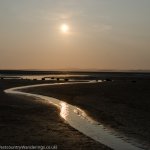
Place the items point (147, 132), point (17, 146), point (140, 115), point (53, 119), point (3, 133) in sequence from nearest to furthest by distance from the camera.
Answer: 1. point (17, 146)
2. point (3, 133)
3. point (147, 132)
4. point (53, 119)
5. point (140, 115)

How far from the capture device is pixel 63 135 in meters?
18.1

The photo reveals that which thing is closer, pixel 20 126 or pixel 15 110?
pixel 20 126

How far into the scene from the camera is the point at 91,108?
30.6 m

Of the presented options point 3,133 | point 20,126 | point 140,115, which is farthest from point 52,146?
point 140,115

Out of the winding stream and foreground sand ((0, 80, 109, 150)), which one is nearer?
foreground sand ((0, 80, 109, 150))

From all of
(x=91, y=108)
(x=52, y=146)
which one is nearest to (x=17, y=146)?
(x=52, y=146)

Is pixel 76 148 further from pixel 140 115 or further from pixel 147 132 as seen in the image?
pixel 140 115

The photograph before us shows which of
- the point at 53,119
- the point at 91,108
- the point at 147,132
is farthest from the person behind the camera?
the point at 91,108

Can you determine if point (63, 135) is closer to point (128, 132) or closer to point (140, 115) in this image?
point (128, 132)

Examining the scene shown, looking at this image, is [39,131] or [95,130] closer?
[39,131]

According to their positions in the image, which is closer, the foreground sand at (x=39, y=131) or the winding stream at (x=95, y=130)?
the foreground sand at (x=39, y=131)

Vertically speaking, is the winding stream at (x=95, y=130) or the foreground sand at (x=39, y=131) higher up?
the foreground sand at (x=39, y=131)

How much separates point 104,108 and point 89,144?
47.5 ft

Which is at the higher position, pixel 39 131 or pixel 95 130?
pixel 39 131
